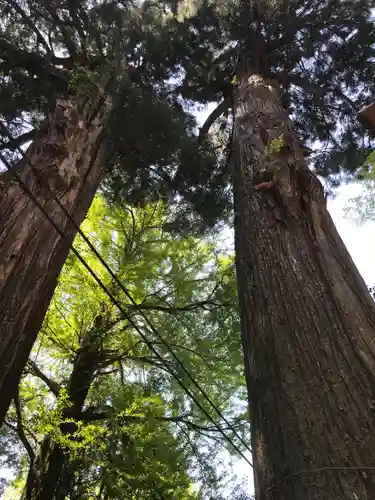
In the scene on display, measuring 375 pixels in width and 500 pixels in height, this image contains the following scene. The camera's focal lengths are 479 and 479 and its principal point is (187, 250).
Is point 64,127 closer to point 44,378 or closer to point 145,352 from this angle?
point 44,378

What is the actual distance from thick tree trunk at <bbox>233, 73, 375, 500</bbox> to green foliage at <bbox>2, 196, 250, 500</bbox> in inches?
116

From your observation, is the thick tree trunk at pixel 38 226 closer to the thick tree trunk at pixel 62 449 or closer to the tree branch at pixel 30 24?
the tree branch at pixel 30 24

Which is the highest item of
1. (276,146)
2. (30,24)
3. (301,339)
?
(30,24)

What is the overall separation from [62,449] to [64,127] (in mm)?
3223

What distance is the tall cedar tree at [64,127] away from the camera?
317 cm

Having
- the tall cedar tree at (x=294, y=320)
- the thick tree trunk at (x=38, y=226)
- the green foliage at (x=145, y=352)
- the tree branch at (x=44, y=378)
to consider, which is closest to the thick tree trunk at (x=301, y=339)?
the tall cedar tree at (x=294, y=320)

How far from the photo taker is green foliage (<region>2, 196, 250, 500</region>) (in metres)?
5.11

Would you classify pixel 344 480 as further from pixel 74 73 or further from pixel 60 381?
pixel 60 381

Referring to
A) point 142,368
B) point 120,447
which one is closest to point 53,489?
point 120,447

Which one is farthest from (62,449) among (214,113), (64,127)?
(214,113)

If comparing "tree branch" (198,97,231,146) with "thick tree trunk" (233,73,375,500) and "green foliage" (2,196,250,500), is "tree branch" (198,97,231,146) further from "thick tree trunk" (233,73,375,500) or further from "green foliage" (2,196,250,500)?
"thick tree trunk" (233,73,375,500)

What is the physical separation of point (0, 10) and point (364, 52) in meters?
4.49

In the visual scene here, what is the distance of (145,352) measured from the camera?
265 inches

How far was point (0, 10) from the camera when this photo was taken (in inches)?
215
